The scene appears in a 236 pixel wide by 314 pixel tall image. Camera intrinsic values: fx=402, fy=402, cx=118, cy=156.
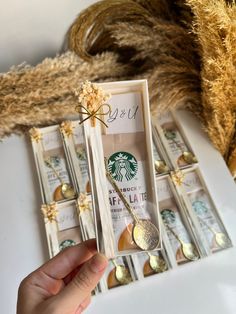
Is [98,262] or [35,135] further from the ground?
[35,135]

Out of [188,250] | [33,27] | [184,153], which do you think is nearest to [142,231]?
[188,250]

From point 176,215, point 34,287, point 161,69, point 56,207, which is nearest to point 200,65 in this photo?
point 161,69

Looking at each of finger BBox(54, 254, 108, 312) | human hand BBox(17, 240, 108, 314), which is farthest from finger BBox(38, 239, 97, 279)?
finger BBox(54, 254, 108, 312)

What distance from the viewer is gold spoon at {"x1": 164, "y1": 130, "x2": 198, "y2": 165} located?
1.03 m

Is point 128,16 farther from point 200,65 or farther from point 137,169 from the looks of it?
point 137,169

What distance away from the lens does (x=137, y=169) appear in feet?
2.17

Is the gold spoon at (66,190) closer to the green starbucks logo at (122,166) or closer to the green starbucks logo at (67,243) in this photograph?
the green starbucks logo at (67,243)

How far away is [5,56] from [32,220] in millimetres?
450

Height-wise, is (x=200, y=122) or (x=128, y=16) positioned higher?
(x=128, y=16)

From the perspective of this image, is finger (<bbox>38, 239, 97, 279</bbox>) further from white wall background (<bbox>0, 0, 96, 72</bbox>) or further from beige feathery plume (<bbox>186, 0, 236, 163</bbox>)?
white wall background (<bbox>0, 0, 96, 72</bbox>)

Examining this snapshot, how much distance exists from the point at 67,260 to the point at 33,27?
2.09 feet

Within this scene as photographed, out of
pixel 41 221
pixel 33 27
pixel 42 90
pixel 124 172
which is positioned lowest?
pixel 124 172

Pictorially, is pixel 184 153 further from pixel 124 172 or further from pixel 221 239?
pixel 124 172

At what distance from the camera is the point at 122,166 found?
2.14 feet
